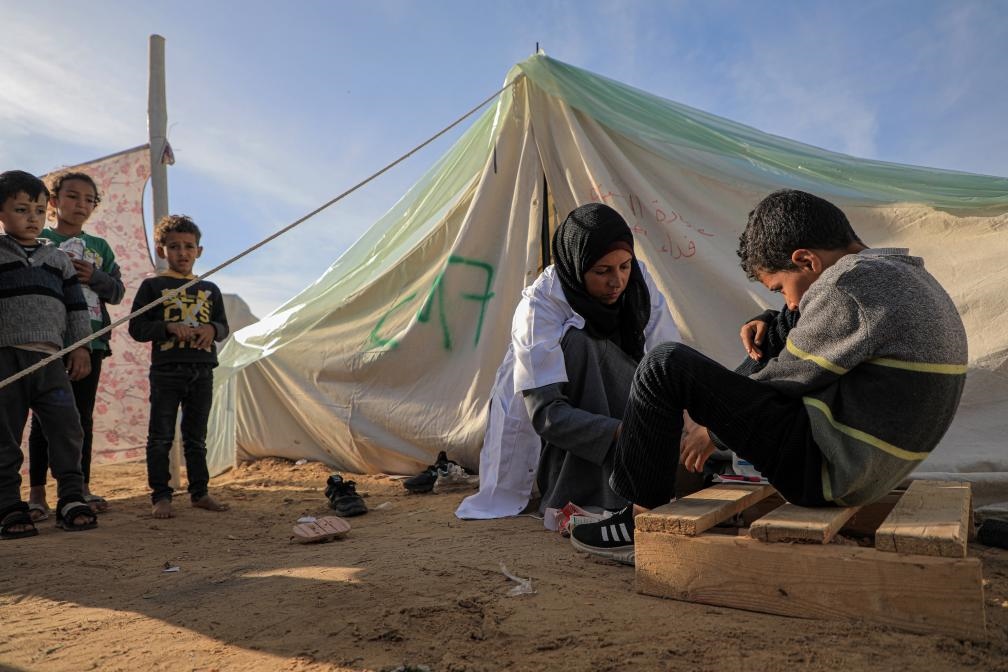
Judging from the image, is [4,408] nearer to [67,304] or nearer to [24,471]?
[67,304]

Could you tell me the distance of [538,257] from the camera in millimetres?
3605

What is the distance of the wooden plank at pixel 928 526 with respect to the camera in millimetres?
1260

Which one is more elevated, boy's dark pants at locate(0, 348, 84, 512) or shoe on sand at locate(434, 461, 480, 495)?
boy's dark pants at locate(0, 348, 84, 512)

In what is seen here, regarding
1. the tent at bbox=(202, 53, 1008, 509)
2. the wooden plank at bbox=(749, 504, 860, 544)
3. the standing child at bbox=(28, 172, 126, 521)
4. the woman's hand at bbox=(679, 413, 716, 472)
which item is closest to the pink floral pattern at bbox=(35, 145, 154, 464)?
the tent at bbox=(202, 53, 1008, 509)

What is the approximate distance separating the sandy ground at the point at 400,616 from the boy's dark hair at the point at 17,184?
1272 mm

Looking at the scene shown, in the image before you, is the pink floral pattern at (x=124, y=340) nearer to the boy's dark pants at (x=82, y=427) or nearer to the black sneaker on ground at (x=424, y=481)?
the boy's dark pants at (x=82, y=427)

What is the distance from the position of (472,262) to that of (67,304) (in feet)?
6.05

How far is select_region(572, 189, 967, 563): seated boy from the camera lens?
4.46 ft

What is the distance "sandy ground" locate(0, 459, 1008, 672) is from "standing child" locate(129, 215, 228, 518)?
724 mm

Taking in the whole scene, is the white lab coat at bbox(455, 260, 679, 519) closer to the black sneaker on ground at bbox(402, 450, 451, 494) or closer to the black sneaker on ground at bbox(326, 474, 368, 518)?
the black sneaker on ground at bbox(326, 474, 368, 518)

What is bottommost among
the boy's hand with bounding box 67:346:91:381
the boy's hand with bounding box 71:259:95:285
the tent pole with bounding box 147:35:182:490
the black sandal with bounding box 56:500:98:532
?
the black sandal with bounding box 56:500:98:532

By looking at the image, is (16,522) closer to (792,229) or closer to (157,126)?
(157,126)

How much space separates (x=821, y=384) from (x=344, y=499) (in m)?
2.10

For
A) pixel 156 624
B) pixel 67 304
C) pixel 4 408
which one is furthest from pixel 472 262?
pixel 156 624
